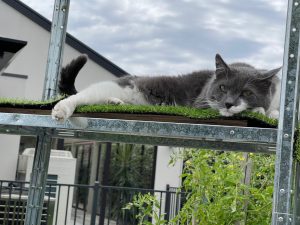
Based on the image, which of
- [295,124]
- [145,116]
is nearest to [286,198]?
[295,124]

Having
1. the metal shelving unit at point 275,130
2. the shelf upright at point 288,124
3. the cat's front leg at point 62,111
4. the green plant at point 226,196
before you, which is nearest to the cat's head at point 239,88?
the metal shelving unit at point 275,130

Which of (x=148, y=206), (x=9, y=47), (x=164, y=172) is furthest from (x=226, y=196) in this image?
(x=164, y=172)

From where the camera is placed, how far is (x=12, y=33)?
7.22 metres

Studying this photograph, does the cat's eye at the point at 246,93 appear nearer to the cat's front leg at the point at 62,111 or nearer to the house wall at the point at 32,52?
the cat's front leg at the point at 62,111

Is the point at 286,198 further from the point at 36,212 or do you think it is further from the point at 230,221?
the point at 230,221

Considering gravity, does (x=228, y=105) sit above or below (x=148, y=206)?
above

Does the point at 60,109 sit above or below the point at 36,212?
above

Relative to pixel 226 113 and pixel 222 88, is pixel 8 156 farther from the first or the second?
pixel 226 113

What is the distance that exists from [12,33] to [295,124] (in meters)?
6.80

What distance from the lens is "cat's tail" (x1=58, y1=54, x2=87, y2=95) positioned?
1460mm

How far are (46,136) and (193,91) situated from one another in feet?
1.66

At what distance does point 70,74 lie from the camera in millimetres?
1498

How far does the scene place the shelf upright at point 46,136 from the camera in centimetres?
125

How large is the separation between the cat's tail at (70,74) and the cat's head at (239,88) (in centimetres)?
39
